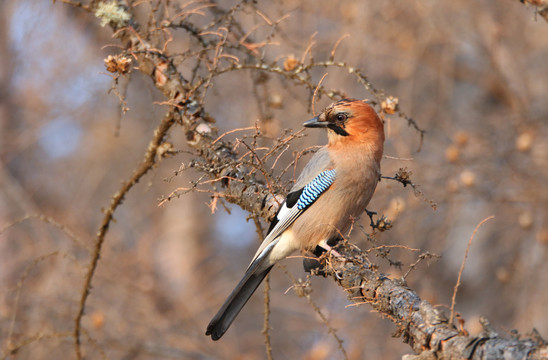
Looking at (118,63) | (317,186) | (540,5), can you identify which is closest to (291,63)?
(317,186)

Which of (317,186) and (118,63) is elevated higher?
(118,63)

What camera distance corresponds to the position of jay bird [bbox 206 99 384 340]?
3.55 m

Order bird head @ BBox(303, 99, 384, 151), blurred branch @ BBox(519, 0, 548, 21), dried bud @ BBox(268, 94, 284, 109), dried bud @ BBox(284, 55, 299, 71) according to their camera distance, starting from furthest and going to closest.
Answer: dried bud @ BBox(268, 94, 284, 109), bird head @ BBox(303, 99, 384, 151), dried bud @ BBox(284, 55, 299, 71), blurred branch @ BBox(519, 0, 548, 21)

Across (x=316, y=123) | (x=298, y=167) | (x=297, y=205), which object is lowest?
(x=298, y=167)

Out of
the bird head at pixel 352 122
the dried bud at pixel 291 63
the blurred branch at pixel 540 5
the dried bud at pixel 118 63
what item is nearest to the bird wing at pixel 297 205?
the bird head at pixel 352 122

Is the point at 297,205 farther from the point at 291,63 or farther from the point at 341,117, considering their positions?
the point at 291,63

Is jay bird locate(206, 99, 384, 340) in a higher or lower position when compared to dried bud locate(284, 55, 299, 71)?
lower

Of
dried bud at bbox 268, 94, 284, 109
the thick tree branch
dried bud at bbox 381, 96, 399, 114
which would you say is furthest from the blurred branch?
dried bud at bbox 268, 94, 284, 109

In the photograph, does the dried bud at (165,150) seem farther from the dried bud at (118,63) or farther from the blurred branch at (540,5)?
the blurred branch at (540,5)

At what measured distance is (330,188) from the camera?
3.61 m

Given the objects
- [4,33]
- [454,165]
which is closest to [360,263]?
[454,165]

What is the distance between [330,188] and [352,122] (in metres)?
0.45

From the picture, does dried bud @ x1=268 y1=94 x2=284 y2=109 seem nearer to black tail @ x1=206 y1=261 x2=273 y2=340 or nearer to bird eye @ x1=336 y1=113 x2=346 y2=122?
bird eye @ x1=336 y1=113 x2=346 y2=122

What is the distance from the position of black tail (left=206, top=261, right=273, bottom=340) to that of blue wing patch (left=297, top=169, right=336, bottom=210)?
1.60ft
